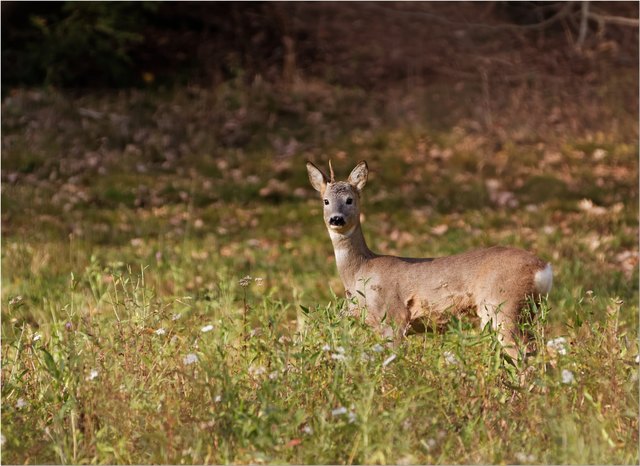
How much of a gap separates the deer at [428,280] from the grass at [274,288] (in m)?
0.21

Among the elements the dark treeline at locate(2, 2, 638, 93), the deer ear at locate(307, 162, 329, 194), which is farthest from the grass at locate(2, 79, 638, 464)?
the dark treeline at locate(2, 2, 638, 93)

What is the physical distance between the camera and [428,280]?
6.35m

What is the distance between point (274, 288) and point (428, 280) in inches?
37.3

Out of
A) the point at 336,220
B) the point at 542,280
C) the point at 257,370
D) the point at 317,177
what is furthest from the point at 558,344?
the point at 317,177

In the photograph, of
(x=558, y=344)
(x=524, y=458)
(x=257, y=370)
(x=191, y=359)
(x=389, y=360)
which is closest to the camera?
(x=524, y=458)

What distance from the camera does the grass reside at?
182 inches

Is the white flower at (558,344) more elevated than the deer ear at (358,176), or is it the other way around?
the deer ear at (358,176)

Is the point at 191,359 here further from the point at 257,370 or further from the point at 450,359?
the point at 450,359

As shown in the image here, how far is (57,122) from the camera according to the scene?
59.0 ft

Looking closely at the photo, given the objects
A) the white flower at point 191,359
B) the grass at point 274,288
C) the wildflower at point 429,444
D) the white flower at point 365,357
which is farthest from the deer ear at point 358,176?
the wildflower at point 429,444

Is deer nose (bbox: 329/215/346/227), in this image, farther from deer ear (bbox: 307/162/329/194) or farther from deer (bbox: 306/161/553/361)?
deer ear (bbox: 307/162/329/194)

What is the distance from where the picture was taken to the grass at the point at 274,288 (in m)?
4.62

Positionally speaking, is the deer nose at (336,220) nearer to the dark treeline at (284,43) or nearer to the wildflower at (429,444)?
the wildflower at (429,444)

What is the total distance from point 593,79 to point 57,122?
10842mm
